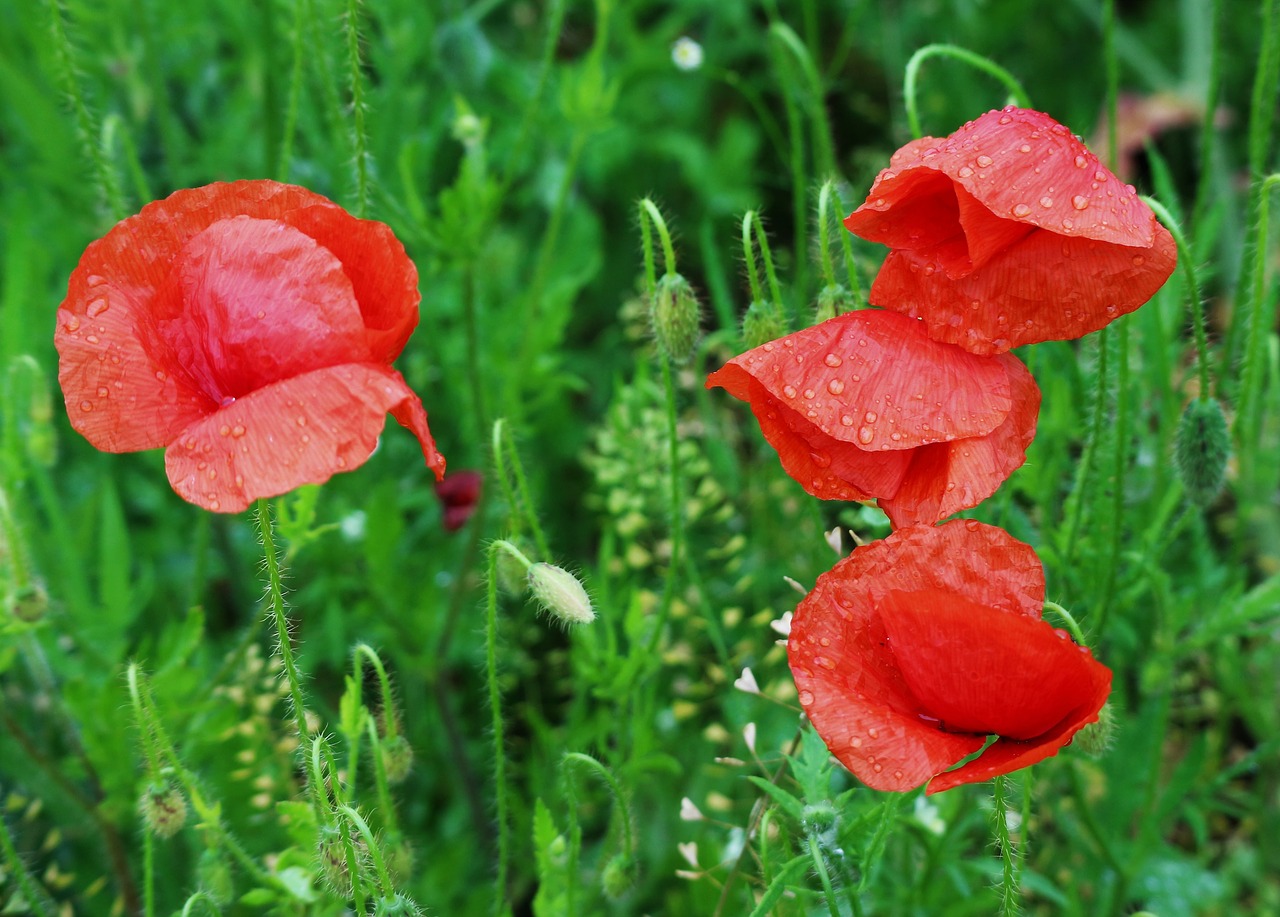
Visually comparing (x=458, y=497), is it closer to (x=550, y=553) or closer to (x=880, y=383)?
(x=550, y=553)

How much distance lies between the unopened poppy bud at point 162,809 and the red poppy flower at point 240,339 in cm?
47

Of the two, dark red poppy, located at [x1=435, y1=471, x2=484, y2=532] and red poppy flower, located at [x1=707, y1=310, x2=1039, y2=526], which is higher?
red poppy flower, located at [x1=707, y1=310, x2=1039, y2=526]

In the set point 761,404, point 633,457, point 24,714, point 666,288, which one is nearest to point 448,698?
point 633,457

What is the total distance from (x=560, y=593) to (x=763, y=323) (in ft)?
1.28

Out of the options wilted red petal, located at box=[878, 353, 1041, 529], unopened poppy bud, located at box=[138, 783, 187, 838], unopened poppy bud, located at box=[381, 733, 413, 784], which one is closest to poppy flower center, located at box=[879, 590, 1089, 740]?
wilted red petal, located at box=[878, 353, 1041, 529]

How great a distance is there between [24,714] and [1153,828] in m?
1.78

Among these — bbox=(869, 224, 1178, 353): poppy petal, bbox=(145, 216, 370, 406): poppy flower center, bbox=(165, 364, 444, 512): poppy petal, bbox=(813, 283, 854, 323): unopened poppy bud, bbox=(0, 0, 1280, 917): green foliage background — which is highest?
bbox=(145, 216, 370, 406): poppy flower center

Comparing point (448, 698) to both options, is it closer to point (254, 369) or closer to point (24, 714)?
point (24, 714)

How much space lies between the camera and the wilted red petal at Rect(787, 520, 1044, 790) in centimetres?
103

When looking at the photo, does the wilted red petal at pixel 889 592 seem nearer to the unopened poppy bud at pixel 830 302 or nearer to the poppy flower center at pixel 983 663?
the poppy flower center at pixel 983 663

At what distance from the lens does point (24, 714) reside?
1997 mm

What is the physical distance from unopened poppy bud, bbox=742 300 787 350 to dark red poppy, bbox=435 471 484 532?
0.81 m

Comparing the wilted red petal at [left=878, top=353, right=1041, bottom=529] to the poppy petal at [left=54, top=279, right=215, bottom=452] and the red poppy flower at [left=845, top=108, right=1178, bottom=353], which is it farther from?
the poppy petal at [left=54, top=279, right=215, bottom=452]

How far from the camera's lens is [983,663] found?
1.01m
